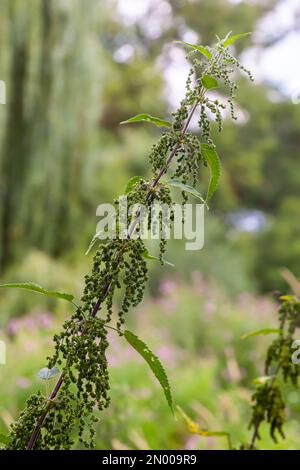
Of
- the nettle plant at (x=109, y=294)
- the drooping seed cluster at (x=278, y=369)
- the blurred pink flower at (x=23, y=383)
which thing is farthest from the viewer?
the blurred pink flower at (x=23, y=383)

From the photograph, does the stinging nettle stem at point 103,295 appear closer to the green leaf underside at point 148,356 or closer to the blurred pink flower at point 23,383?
the green leaf underside at point 148,356

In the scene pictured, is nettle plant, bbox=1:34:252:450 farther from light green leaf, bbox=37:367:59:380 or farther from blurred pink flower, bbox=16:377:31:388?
blurred pink flower, bbox=16:377:31:388

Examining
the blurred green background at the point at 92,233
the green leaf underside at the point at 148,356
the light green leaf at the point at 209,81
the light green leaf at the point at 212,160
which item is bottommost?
the green leaf underside at the point at 148,356

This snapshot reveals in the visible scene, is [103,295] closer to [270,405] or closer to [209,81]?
[209,81]

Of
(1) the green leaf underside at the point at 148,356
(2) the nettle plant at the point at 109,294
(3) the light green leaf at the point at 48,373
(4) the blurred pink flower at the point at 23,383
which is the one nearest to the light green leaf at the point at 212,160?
(2) the nettle plant at the point at 109,294

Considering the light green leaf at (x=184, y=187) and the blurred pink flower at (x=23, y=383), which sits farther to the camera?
the blurred pink flower at (x=23, y=383)

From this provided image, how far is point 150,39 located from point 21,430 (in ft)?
57.1

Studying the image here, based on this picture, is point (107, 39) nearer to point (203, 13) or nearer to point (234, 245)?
point (203, 13)

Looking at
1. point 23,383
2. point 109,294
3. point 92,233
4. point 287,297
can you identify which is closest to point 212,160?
point 109,294

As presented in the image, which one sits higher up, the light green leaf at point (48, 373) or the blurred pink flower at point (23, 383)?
the blurred pink flower at point (23, 383)

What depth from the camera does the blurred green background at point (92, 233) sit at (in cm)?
396

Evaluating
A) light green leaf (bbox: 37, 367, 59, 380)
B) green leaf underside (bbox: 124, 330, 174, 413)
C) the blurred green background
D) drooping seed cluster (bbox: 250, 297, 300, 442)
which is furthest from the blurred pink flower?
green leaf underside (bbox: 124, 330, 174, 413)

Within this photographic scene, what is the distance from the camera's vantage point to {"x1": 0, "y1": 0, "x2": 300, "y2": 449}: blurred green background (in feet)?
13.0
